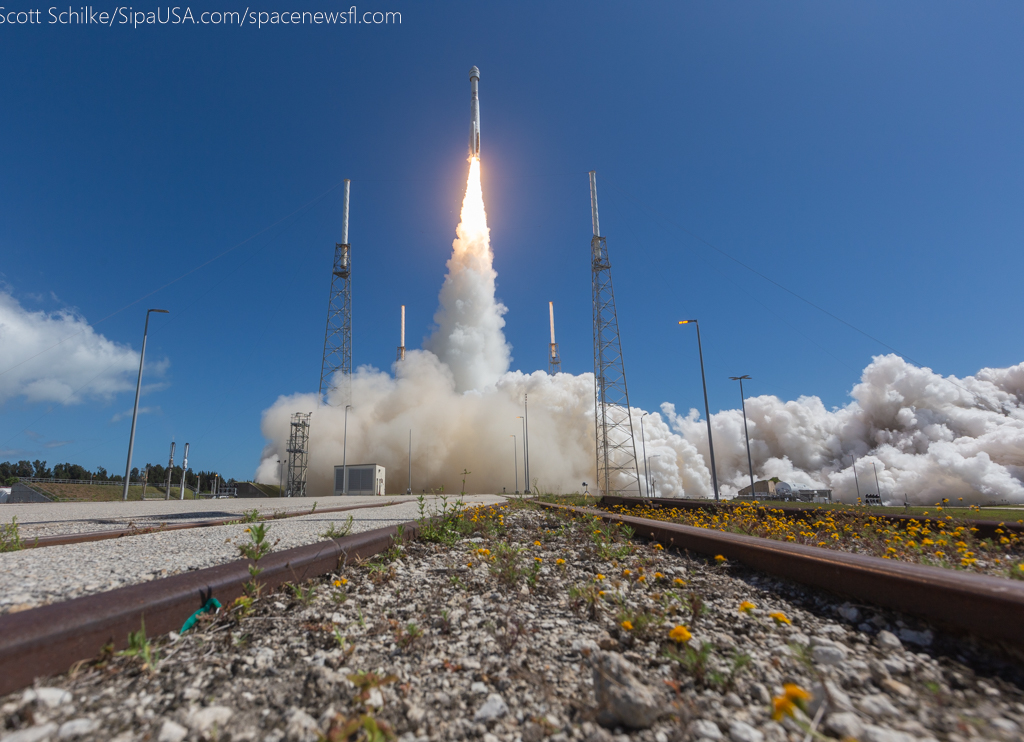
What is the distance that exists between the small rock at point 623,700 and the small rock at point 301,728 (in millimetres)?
987

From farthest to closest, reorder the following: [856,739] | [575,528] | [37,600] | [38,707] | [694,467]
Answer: [694,467] → [575,528] → [37,600] → [38,707] → [856,739]

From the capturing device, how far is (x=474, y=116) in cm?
5075

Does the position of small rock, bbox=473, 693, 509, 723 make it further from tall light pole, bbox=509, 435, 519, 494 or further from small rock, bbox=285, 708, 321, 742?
tall light pole, bbox=509, 435, 519, 494

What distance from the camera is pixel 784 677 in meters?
2.01

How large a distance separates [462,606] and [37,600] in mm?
2404

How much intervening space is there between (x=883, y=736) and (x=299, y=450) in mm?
54008

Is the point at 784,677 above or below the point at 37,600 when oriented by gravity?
below

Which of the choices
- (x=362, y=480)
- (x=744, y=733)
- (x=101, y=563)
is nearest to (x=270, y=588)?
(x=101, y=563)

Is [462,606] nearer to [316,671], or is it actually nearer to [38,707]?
[316,671]

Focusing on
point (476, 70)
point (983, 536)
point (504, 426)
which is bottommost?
point (983, 536)

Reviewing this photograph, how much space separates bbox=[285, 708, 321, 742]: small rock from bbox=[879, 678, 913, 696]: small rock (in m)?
2.05

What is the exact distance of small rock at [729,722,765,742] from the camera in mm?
1569

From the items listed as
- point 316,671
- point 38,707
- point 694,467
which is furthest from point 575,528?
point 694,467

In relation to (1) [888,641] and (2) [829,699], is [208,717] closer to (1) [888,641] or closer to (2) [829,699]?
(2) [829,699]
